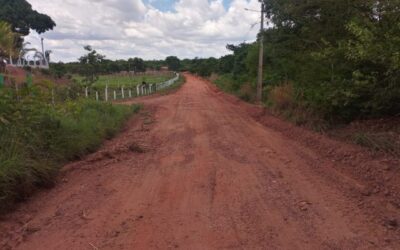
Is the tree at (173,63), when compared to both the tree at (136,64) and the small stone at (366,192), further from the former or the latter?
the small stone at (366,192)

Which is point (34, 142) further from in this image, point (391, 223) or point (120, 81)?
point (120, 81)

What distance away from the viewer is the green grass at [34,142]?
688 cm

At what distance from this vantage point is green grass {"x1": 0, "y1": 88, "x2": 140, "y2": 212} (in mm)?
6883

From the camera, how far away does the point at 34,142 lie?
26.9ft

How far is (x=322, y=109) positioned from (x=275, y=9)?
5.38 meters

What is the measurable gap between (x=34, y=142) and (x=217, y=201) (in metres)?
3.69

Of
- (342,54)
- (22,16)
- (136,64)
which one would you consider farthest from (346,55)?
(136,64)

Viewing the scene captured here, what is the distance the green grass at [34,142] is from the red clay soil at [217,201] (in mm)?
297

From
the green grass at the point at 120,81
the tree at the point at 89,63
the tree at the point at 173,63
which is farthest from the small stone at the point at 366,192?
the tree at the point at 173,63

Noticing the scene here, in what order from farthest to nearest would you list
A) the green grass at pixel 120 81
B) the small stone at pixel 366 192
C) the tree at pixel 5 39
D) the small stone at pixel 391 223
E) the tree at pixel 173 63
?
the tree at pixel 173 63, the green grass at pixel 120 81, the tree at pixel 5 39, the small stone at pixel 366 192, the small stone at pixel 391 223

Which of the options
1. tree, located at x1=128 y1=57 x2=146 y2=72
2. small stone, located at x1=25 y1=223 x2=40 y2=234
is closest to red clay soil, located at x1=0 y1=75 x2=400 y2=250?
small stone, located at x1=25 y1=223 x2=40 y2=234

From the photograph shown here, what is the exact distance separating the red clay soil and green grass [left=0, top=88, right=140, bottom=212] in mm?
297

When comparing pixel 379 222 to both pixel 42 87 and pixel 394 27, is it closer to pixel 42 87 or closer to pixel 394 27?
pixel 394 27

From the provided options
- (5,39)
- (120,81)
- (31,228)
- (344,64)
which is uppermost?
(5,39)
